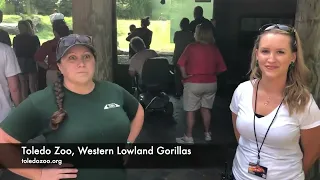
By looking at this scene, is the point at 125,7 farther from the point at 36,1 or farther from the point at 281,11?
the point at 281,11

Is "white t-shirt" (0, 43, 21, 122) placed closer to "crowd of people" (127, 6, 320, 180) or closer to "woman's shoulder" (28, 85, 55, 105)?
"woman's shoulder" (28, 85, 55, 105)

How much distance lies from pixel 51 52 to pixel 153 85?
155 cm

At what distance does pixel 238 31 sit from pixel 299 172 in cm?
550

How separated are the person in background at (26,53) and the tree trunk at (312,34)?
4397 millimetres

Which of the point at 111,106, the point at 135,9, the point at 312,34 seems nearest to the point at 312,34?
the point at 312,34

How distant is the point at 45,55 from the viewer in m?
4.95

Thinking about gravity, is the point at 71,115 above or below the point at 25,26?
below

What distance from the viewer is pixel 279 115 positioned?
1592 millimetres

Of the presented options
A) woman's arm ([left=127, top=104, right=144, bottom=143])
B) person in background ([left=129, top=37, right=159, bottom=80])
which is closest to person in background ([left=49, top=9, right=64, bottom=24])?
person in background ([left=129, top=37, right=159, bottom=80])

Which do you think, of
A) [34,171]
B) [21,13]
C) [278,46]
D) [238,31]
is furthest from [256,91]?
[21,13]

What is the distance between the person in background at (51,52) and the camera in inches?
180

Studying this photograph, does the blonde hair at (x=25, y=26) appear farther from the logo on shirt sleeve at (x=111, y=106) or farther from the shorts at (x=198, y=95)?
the logo on shirt sleeve at (x=111, y=106)

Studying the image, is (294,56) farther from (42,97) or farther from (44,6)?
(44,6)

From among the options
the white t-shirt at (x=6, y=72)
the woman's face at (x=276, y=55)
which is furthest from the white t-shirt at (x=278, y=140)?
the white t-shirt at (x=6, y=72)
